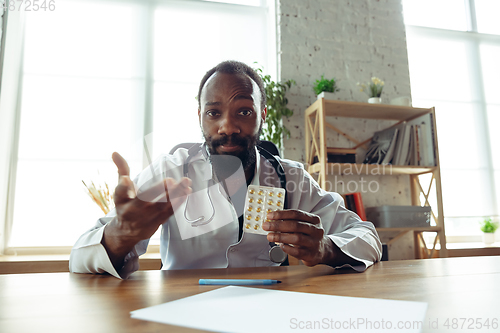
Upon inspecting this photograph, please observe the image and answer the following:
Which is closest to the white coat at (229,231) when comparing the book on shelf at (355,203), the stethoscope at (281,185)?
the stethoscope at (281,185)

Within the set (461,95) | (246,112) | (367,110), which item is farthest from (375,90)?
(246,112)

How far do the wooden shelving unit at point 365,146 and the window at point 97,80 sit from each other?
0.60 meters

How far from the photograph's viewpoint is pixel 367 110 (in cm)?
237

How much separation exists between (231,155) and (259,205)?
0.41 m

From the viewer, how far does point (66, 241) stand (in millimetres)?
2156

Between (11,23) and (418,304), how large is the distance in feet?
9.01

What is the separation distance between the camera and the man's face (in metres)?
1.09

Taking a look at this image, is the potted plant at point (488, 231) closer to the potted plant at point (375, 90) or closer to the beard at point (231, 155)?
the potted plant at point (375, 90)

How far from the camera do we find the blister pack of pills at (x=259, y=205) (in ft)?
2.35

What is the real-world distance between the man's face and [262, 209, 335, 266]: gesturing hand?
0.45m

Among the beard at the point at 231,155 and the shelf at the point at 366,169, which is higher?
the shelf at the point at 366,169

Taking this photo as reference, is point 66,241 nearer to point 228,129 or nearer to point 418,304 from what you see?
point 228,129

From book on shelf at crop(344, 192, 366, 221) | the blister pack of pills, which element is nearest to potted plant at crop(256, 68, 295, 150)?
book on shelf at crop(344, 192, 366, 221)

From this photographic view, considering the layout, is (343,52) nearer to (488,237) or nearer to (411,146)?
(411,146)
